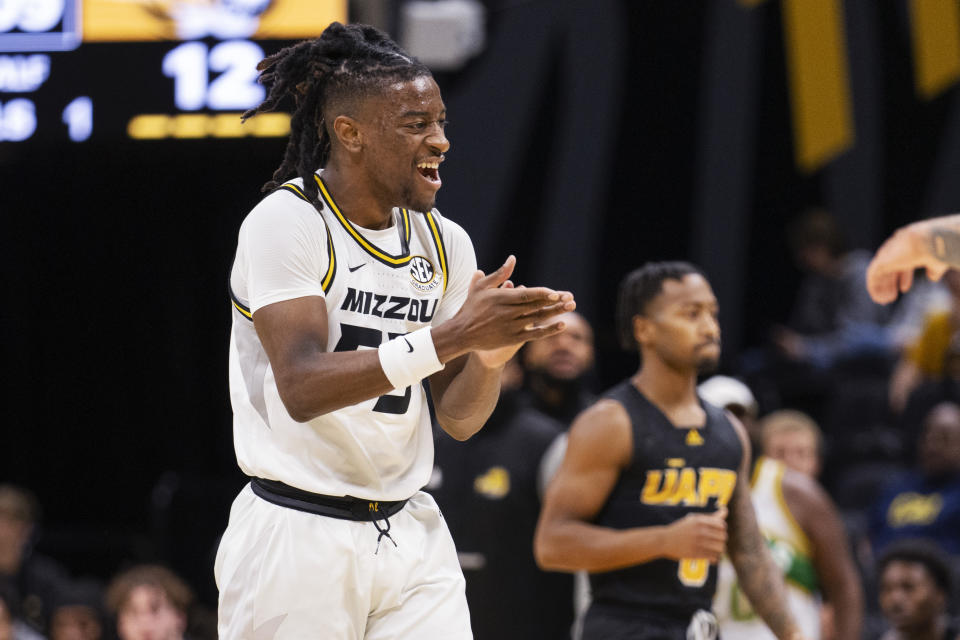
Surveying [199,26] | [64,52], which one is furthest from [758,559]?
[64,52]

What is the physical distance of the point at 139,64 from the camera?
A: 22.1ft

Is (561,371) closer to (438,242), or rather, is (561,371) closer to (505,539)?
(505,539)

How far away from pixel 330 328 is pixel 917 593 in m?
4.00

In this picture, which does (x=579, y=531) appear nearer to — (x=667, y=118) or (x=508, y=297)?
(x=508, y=297)

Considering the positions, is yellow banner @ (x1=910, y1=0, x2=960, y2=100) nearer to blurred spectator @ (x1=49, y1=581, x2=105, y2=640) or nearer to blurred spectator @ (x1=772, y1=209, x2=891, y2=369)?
blurred spectator @ (x1=772, y1=209, x2=891, y2=369)

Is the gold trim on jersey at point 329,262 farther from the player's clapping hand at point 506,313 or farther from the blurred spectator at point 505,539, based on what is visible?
the blurred spectator at point 505,539

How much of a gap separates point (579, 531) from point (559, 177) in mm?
6709

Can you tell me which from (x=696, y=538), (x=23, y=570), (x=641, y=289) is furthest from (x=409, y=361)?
(x=23, y=570)

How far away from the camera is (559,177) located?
36.8 feet

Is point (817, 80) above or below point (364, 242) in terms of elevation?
above

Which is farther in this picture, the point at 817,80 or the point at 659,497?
the point at 817,80

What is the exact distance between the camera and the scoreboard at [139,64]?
662 cm

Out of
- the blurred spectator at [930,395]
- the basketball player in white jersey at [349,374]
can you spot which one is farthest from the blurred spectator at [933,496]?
the basketball player in white jersey at [349,374]

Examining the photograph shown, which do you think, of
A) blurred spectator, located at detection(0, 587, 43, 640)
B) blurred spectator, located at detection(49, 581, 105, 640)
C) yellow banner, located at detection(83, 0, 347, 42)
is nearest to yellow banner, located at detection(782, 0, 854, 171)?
yellow banner, located at detection(83, 0, 347, 42)
